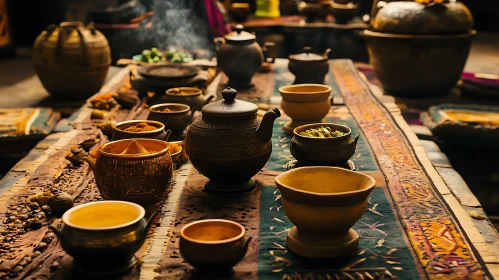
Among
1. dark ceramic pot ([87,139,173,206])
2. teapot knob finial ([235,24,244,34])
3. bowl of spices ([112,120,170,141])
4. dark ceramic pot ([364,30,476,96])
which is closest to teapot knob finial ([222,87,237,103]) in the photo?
dark ceramic pot ([87,139,173,206])

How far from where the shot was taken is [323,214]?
7.11ft

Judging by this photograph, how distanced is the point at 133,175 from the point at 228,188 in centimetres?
49

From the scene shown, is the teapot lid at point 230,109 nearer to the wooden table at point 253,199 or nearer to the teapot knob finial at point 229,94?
the teapot knob finial at point 229,94

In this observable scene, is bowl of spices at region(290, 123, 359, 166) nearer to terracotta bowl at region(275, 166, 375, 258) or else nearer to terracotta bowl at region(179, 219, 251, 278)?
terracotta bowl at region(275, 166, 375, 258)

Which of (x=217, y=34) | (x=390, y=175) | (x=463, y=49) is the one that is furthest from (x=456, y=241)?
(x=217, y=34)

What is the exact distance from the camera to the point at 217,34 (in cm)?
827

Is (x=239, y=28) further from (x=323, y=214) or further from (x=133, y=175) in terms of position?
(x=323, y=214)

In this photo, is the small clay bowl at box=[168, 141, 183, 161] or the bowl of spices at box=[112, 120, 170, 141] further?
the small clay bowl at box=[168, 141, 183, 161]

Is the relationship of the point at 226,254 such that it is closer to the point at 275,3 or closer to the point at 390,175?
the point at 390,175

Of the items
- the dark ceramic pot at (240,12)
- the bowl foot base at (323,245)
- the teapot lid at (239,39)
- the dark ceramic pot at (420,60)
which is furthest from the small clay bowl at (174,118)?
the dark ceramic pot at (240,12)

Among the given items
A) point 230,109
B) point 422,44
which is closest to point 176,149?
point 230,109

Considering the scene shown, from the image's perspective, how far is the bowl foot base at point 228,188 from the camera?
288 cm

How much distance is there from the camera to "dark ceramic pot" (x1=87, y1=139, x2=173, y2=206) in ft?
8.46

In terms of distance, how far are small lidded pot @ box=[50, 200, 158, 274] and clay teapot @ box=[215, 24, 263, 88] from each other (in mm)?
2999
